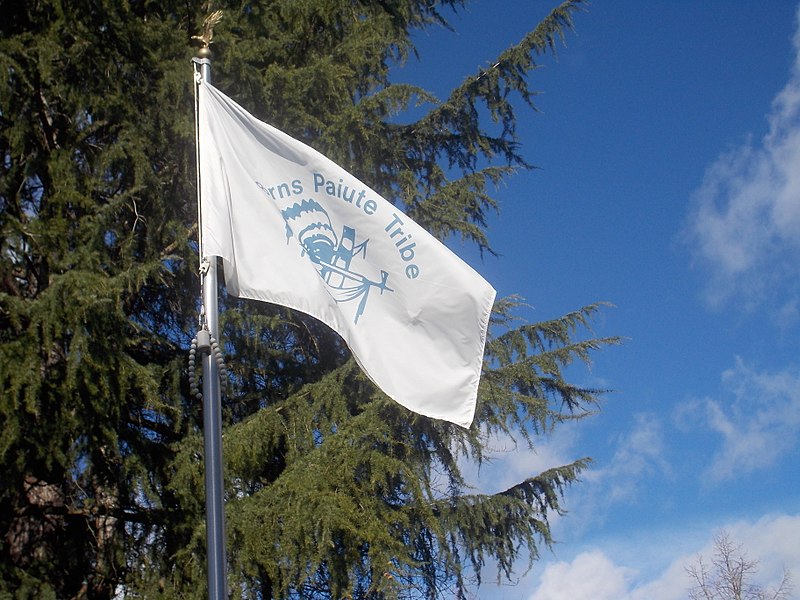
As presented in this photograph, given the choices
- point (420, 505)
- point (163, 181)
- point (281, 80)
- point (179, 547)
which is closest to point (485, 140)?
point (281, 80)

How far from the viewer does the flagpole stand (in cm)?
408

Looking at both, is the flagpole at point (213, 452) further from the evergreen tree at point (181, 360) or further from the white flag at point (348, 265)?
the evergreen tree at point (181, 360)

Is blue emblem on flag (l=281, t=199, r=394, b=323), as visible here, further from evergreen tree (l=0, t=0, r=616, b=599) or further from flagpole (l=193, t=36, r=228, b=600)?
evergreen tree (l=0, t=0, r=616, b=599)

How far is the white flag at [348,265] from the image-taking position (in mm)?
5297

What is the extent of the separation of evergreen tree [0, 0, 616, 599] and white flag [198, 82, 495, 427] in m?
2.29

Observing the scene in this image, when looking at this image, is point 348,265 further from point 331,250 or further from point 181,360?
point 181,360

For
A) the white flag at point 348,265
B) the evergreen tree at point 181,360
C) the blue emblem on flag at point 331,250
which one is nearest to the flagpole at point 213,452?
the white flag at point 348,265

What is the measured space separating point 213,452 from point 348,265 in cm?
153

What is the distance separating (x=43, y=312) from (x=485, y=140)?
5.53m

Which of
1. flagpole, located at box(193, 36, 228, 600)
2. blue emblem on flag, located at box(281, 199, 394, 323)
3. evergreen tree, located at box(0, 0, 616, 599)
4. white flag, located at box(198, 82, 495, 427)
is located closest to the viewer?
flagpole, located at box(193, 36, 228, 600)

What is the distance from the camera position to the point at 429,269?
550 centimetres

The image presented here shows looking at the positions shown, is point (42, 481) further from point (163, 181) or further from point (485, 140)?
point (485, 140)

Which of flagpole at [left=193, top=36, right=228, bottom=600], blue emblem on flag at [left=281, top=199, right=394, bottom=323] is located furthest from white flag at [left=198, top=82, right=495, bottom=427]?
flagpole at [left=193, top=36, right=228, bottom=600]

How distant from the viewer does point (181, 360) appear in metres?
8.94
